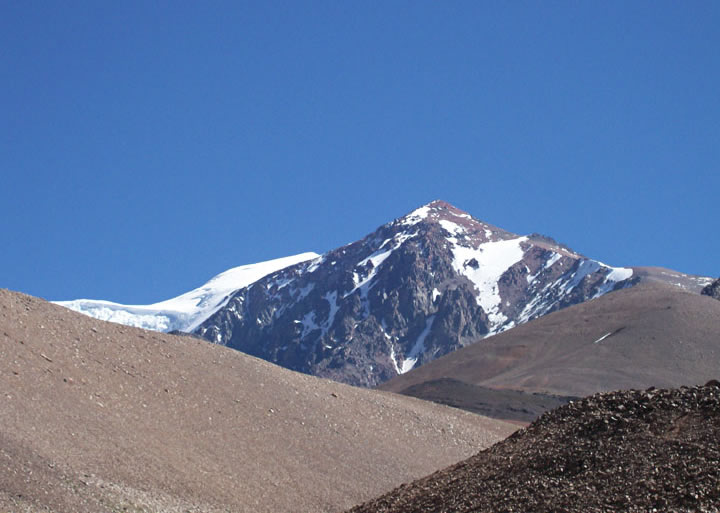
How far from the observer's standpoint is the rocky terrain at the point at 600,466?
16.7 m

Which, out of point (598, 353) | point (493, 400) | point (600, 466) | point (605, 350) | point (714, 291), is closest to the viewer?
point (600, 466)

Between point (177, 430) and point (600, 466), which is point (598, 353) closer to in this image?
point (177, 430)

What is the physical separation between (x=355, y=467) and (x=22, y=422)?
36.9ft

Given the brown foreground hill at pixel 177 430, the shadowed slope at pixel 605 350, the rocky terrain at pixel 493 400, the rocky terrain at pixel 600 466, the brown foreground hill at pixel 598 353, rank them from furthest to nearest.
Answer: the shadowed slope at pixel 605 350 < the brown foreground hill at pixel 598 353 < the rocky terrain at pixel 493 400 < the brown foreground hill at pixel 177 430 < the rocky terrain at pixel 600 466

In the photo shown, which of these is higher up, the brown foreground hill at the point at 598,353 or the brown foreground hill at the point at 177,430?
the brown foreground hill at the point at 598,353

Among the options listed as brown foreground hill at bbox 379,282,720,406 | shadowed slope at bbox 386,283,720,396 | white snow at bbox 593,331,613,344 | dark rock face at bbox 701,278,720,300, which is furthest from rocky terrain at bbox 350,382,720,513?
dark rock face at bbox 701,278,720,300

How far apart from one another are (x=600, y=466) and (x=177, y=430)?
17.7 metres

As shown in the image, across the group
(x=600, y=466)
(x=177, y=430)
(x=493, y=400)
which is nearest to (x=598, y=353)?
(x=493, y=400)

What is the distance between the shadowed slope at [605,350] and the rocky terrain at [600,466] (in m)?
99.4

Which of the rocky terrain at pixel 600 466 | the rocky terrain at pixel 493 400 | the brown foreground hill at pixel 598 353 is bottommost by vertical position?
the rocky terrain at pixel 600 466

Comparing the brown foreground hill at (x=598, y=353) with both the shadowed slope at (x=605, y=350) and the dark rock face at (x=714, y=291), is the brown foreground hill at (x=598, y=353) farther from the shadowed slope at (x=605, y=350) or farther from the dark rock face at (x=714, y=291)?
the dark rock face at (x=714, y=291)

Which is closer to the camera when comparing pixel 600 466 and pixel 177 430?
pixel 600 466

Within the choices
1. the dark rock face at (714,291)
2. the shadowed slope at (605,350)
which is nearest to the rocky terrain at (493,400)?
the shadowed slope at (605,350)

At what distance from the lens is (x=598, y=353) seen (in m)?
139
